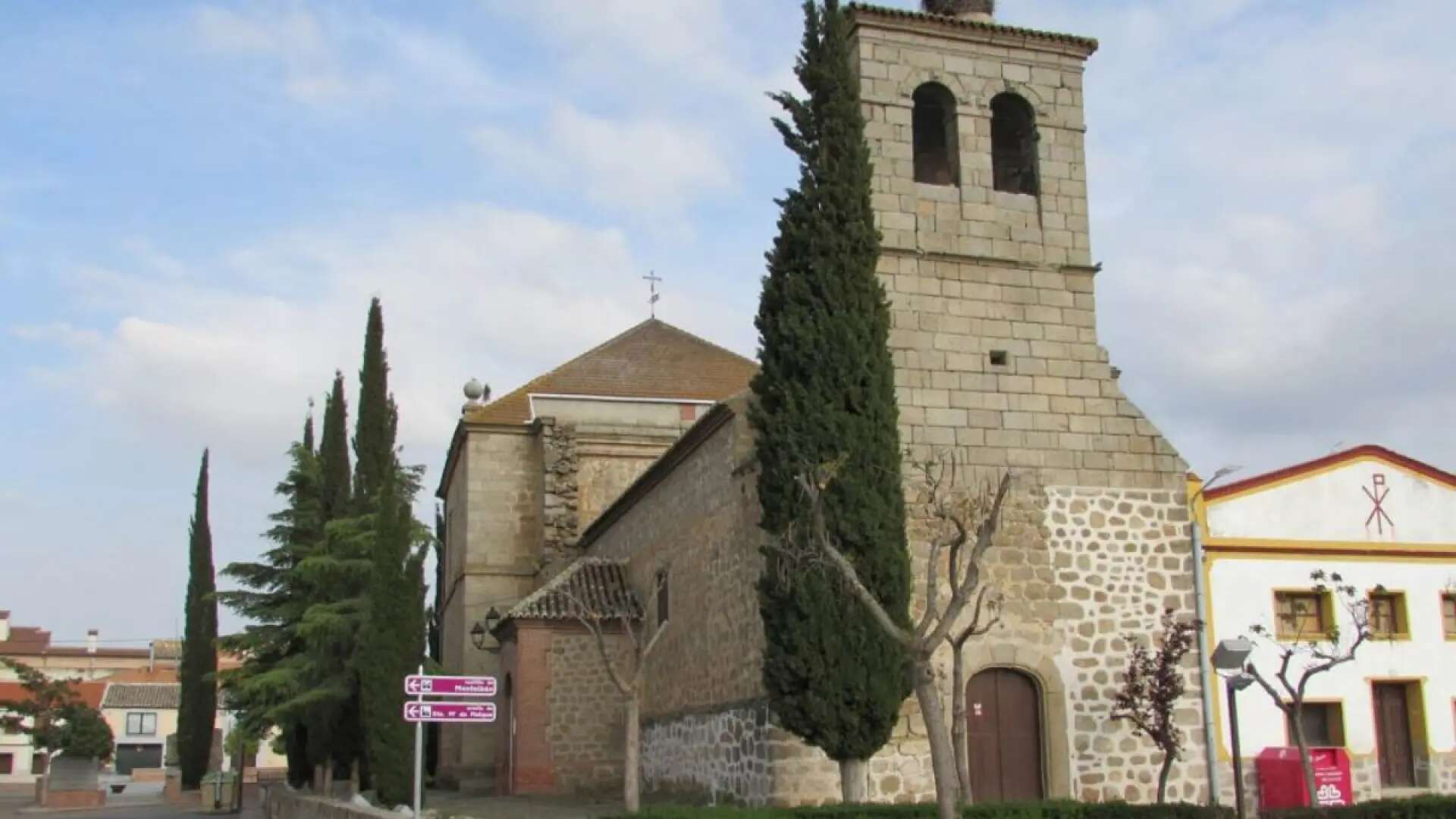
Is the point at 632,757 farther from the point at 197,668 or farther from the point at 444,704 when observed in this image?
the point at 197,668

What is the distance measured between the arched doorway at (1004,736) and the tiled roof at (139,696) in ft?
219

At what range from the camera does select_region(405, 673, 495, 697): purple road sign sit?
1320 centimetres

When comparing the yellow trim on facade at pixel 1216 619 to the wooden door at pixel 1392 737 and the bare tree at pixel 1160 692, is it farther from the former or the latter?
the bare tree at pixel 1160 692

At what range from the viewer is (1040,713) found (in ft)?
49.7

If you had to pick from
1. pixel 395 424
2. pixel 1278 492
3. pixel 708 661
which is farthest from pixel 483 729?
pixel 1278 492

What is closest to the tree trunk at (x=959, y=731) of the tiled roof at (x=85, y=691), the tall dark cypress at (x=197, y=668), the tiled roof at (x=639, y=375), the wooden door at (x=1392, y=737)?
the wooden door at (x=1392, y=737)

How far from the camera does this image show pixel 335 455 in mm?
29047

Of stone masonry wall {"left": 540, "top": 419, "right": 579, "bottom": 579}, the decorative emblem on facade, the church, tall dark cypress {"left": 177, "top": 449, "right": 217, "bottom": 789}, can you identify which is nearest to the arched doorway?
the church

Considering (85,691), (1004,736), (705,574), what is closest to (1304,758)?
(1004,736)

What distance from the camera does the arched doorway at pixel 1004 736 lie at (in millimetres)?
14898

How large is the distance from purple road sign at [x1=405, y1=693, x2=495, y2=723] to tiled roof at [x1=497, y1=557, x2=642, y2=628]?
25.5 ft

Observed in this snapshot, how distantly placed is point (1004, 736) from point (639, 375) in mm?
17613

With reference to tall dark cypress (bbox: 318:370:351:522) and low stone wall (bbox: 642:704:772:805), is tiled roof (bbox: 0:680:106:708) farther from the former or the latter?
low stone wall (bbox: 642:704:772:805)

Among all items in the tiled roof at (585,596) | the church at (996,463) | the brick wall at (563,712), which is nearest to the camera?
the church at (996,463)
